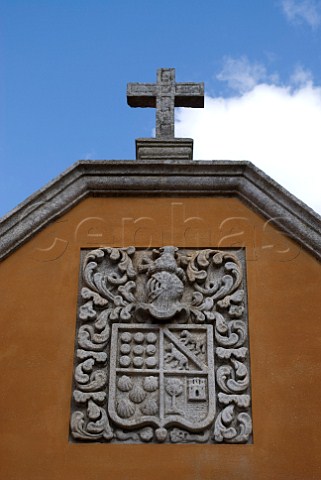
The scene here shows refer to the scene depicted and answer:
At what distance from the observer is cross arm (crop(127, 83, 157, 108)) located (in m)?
7.09

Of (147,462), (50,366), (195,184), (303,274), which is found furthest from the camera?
(195,184)

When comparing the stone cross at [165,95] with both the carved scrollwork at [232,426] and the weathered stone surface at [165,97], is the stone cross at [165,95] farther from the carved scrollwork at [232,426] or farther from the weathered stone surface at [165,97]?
the carved scrollwork at [232,426]

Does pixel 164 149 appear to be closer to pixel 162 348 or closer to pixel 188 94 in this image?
pixel 188 94

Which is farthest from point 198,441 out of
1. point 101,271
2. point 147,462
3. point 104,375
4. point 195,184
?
point 195,184

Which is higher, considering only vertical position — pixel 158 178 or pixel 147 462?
pixel 158 178

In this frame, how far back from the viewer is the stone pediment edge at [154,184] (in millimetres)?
6320

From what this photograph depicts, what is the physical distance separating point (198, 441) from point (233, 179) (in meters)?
1.95

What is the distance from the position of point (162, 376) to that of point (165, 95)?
2.43 m

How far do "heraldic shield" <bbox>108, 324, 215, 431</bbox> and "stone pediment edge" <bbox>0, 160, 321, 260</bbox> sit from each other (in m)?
1.05

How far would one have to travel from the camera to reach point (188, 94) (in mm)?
7086

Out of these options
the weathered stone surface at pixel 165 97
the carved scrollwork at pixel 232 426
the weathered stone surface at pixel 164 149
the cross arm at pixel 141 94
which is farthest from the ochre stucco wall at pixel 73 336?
the cross arm at pixel 141 94

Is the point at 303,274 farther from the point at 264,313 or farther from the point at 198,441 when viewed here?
the point at 198,441

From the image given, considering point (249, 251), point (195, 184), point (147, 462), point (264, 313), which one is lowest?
point (147, 462)

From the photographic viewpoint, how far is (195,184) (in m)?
6.45
